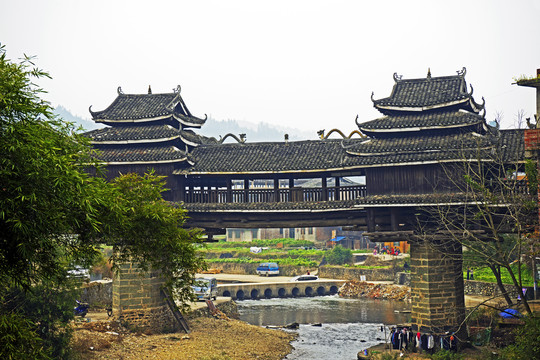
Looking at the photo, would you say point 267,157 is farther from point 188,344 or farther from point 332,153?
point 188,344

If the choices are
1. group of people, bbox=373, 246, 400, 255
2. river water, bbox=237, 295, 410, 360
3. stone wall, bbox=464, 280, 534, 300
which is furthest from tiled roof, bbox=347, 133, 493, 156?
group of people, bbox=373, 246, 400, 255

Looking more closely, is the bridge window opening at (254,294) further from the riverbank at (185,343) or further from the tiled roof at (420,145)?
the tiled roof at (420,145)

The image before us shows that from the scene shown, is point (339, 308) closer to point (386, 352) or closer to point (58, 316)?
point (386, 352)

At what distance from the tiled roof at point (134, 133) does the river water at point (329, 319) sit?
1177cm

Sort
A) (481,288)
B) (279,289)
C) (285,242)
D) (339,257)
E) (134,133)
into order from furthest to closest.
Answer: (285,242) < (339,257) < (279,289) < (481,288) < (134,133)

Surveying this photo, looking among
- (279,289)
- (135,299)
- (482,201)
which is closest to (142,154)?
(135,299)

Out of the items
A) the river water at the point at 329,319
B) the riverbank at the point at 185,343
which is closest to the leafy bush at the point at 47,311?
the riverbank at the point at 185,343

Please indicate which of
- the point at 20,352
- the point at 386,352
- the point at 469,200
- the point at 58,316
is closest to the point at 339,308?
the point at 386,352

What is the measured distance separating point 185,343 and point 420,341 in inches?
382

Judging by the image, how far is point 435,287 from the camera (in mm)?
24375

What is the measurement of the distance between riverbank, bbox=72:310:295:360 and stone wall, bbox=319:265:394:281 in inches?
894

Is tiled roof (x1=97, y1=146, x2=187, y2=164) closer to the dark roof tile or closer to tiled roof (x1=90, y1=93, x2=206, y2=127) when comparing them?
the dark roof tile

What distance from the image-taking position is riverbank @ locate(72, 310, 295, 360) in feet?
75.7

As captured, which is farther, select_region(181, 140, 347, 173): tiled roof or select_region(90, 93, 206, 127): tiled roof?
select_region(90, 93, 206, 127): tiled roof
